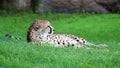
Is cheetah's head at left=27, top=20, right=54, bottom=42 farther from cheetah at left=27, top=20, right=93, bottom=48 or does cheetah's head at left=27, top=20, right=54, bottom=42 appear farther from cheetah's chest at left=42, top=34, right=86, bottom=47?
cheetah's chest at left=42, top=34, right=86, bottom=47

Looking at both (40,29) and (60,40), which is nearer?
(40,29)

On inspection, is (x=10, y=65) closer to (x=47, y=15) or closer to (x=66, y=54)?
(x=66, y=54)

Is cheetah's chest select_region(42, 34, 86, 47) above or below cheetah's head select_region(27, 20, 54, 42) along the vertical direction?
below

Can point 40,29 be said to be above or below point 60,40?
above

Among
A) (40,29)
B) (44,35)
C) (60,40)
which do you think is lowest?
(60,40)

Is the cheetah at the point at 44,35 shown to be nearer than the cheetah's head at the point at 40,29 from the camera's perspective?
Yes

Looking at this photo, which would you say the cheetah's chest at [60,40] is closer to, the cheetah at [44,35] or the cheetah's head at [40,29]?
the cheetah at [44,35]

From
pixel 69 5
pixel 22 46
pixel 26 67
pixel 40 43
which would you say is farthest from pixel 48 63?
pixel 69 5

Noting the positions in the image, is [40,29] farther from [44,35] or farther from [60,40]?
[60,40]

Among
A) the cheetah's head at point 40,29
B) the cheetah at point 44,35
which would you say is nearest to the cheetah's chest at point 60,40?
the cheetah at point 44,35

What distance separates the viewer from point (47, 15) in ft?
96.1

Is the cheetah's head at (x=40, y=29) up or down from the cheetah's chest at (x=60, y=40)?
up

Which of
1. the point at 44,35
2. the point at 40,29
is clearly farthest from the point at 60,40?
the point at 40,29

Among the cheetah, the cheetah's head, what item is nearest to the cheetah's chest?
the cheetah
